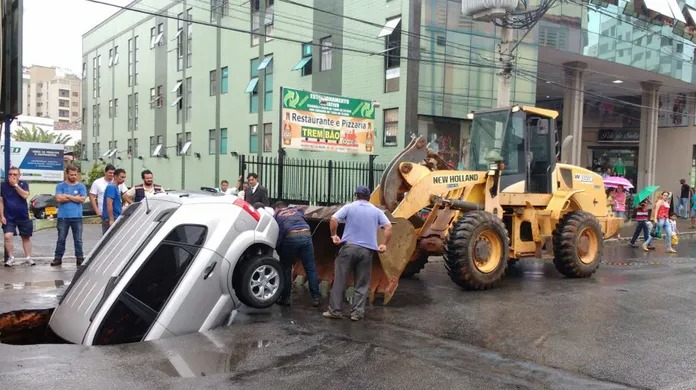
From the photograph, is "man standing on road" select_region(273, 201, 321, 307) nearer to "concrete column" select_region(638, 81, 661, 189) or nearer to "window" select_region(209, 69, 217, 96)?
"window" select_region(209, 69, 217, 96)

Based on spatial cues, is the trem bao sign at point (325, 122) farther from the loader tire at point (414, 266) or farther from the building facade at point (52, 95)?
the building facade at point (52, 95)

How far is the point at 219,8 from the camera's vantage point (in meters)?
29.4

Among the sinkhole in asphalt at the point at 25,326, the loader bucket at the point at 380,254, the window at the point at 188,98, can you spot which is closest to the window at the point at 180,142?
the window at the point at 188,98

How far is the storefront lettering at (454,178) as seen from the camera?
28.9ft

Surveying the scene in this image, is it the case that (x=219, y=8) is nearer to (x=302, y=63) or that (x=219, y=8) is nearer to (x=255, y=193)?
(x=302, y=63)

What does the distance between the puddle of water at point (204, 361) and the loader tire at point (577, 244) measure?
6218 mm

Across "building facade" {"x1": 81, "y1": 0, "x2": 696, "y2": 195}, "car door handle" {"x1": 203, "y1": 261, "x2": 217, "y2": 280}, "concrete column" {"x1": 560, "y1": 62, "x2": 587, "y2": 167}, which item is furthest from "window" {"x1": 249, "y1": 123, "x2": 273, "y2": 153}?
"car door handle" {"x1": 203, "y1": 261, "x2": 217, "y2": 280}

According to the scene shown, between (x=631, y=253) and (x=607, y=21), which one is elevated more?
(x=607, y=21)

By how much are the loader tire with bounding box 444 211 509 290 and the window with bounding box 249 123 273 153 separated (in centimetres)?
1910

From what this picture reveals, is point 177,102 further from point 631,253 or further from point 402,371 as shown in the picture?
point 402,371

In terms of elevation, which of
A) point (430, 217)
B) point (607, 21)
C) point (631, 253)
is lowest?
point (631, 253)

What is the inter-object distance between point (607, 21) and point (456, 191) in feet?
64.9

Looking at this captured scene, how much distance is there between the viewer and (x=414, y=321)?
7031mm

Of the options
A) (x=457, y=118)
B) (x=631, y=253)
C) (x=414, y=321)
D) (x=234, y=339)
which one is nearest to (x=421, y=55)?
(x=457, y=118)
